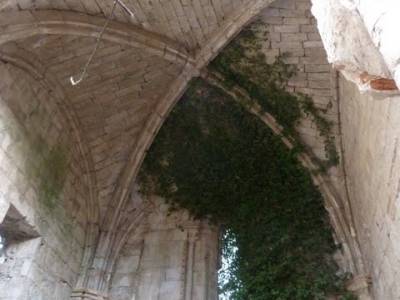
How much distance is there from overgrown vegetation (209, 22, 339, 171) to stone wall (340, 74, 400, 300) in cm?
34

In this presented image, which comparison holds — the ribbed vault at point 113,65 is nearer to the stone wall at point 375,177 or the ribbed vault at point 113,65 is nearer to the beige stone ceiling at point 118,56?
the beige stone ceiling at point 118,56

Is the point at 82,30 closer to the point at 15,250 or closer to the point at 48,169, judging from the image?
the point at 48,169

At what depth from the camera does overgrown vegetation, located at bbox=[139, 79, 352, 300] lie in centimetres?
591

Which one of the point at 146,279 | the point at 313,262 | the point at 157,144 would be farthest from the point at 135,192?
the point at 313,262

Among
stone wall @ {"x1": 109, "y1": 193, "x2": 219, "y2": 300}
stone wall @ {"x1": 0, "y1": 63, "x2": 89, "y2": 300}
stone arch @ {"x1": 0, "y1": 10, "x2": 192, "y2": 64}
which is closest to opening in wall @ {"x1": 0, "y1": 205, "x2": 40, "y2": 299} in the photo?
stone wall @ {"x1": 0, "y1": 63, "x2": 89, "y2": 300}

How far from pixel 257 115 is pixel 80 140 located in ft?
7.99

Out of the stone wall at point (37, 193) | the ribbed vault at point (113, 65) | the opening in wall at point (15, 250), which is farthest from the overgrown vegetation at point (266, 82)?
the opening in wall at point (15, 250)

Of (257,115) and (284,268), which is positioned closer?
(284,268)

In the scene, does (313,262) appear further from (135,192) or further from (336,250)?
(135,192)

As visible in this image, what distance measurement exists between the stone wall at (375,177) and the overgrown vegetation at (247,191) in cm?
61

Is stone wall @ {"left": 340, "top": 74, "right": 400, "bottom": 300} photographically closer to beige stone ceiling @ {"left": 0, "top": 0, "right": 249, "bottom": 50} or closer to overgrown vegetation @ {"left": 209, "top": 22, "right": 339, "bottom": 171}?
overgrown vegetation @ {"left": 209, "top": 22, "right": 339, "bottom": 171}

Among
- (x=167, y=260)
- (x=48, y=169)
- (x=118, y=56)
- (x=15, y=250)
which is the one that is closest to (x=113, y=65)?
(x=118, y=56)

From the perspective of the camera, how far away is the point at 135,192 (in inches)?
288

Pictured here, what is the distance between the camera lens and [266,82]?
21.4 ft
